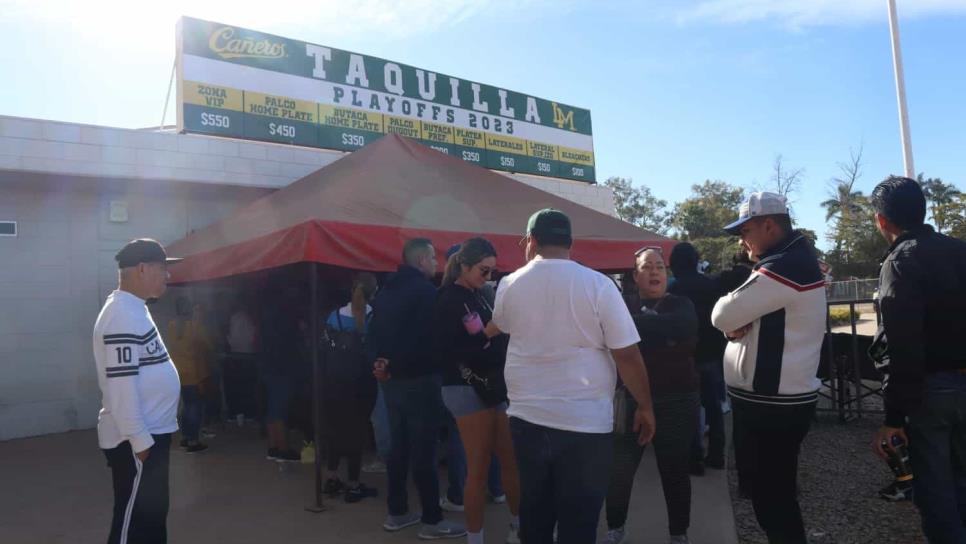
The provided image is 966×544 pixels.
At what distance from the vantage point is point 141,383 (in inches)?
117

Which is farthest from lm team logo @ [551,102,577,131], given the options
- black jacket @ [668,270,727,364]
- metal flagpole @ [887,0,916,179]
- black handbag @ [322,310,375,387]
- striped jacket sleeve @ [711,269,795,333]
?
striped jacket sleeve @ [711,269,795,333]

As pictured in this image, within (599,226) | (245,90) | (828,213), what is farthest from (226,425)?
(828,213)

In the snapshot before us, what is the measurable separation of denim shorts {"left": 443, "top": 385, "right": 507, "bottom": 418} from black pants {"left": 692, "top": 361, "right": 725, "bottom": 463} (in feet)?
8.29

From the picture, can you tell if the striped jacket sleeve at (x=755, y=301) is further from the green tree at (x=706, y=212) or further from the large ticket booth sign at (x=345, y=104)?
the green tree at (x=706, y=212)

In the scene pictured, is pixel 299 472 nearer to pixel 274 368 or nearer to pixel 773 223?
pixel 274 368

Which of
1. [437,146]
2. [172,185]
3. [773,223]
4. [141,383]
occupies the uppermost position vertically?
[437,146]

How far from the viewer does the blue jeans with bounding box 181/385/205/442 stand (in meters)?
6.97

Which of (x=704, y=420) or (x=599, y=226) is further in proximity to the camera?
(x=599, y=226)

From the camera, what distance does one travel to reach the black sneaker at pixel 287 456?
243 inches

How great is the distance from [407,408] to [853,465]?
13.0 feet

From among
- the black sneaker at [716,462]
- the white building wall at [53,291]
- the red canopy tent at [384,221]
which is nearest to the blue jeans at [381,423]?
the red canopy tent at [384,221]

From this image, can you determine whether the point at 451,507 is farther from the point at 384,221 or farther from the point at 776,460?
the point at 776,460

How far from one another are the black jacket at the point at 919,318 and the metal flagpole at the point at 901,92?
10332mm

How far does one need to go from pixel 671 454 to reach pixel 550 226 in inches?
65.6
